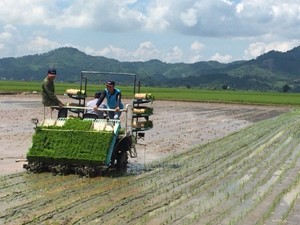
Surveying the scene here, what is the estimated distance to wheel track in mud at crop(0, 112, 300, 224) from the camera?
7133mm

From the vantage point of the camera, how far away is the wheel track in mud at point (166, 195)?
713 centimetres

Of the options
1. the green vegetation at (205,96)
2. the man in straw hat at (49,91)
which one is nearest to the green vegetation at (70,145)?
the man in straw hat at (49,91)

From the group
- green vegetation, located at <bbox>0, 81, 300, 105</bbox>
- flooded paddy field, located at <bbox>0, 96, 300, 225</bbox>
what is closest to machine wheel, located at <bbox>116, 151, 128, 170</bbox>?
flooded paddy field, located at <bbox>0, 96, 300, 225</bbox>

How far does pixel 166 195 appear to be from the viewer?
341 inches

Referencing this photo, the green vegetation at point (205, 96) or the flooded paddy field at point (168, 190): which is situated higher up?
the flooded paddy field at point (168, 190)

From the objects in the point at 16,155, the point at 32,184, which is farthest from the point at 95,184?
the point at 16,155

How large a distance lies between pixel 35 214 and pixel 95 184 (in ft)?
7.73

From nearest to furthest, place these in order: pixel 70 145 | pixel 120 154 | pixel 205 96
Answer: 1. pixel 70 145
2. pixel 120 154
3. pixel 205 96

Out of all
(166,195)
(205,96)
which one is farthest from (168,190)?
(205,96)

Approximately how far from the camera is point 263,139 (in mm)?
19219

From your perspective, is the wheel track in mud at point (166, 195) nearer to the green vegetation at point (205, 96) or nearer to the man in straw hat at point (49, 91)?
the man in straw hat at point (49, 91)

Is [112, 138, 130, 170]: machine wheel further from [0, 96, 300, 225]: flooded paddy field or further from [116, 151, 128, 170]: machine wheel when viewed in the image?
[0, 96, 300, 225]: flooded paddy field

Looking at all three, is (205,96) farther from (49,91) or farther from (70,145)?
(70,145)

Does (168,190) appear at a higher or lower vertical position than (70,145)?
lower
